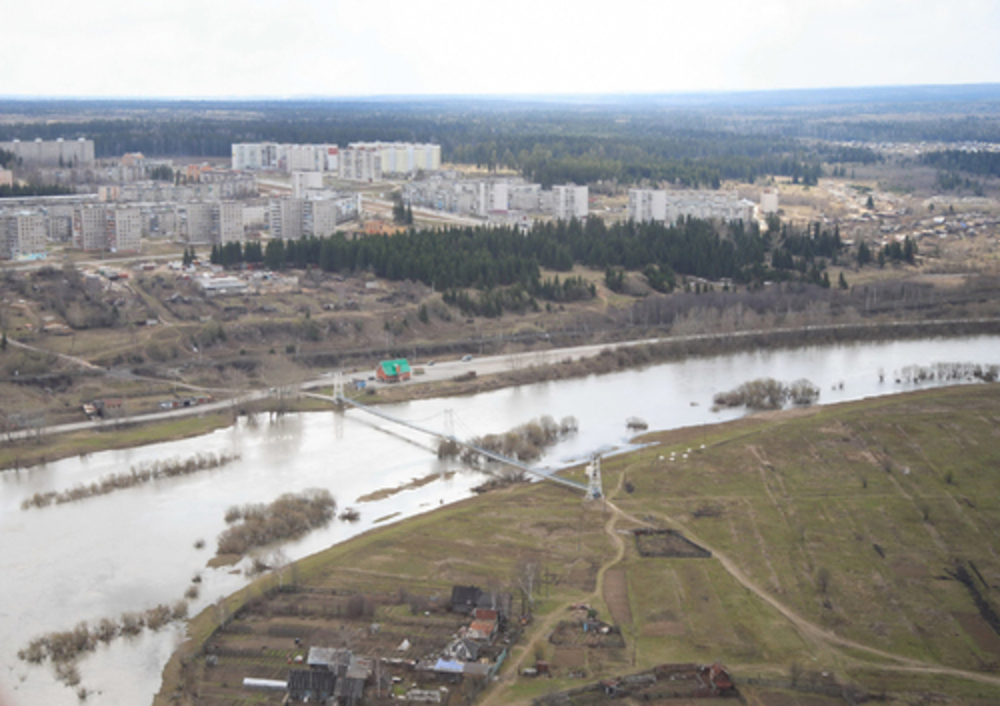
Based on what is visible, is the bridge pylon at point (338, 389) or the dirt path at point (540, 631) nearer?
the dirt path at point (540, 631)

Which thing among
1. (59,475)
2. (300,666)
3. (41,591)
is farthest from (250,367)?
(300,666)

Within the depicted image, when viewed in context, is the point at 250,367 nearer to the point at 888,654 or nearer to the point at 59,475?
the point at 59,475

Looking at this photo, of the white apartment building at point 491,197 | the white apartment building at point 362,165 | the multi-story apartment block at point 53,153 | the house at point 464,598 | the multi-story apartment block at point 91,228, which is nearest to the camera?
the house at point 464,598

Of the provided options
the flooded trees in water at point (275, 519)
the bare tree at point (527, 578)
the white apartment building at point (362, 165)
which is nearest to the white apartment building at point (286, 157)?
the white apartment building at point (362, 165)

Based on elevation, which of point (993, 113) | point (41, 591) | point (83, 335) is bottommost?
point (41, 591)

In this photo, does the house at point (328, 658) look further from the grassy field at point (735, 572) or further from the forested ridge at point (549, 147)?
the forested ridge at point (549, 147)

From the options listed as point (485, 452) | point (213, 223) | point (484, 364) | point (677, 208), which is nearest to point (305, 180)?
point (213, 223)
